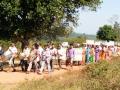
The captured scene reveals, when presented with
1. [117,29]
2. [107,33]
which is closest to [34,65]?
[107,33]

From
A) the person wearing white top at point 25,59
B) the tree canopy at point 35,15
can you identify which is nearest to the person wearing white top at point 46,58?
the person wearing white top at point 25,59

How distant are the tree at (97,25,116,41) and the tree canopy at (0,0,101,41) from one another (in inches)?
2526

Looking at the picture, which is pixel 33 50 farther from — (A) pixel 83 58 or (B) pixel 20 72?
(A) pixel 83 58

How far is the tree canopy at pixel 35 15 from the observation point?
92.5 feet

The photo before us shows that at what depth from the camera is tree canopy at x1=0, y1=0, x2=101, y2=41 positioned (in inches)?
1110

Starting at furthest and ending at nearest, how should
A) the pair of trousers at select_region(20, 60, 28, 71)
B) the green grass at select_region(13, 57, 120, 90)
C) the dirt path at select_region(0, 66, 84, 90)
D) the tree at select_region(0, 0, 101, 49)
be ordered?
the tree at select_region(0, 0, 101, 49) → the pair of trousers at select_region(20, 60, 28, 71) → the dirt path at select_region(0, 66, 84, 90) → the green grass at select_region(13, 57, 120, 90)

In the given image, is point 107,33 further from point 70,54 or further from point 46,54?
point 46,54

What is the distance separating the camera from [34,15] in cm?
2839

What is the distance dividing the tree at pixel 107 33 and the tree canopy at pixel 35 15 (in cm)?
6417

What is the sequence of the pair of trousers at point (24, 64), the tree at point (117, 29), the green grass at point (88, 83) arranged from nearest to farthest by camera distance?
the green grass at point (88, 83) → the pair of trousers at point (24, 64) → the tree at point (117, 29)

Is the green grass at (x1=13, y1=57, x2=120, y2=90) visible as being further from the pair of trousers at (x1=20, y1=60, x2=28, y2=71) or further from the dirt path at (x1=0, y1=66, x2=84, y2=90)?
the pair of trousers at (x1=20, y1=60, x2=28, y2=71)

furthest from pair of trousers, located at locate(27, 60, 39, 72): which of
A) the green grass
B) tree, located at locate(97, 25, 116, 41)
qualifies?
tree, located at locate(97, 25, 116, 41)

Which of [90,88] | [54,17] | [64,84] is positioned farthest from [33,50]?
[90,88]

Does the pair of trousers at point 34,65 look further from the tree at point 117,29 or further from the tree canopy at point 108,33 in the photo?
the tree canopy at point 108,33
